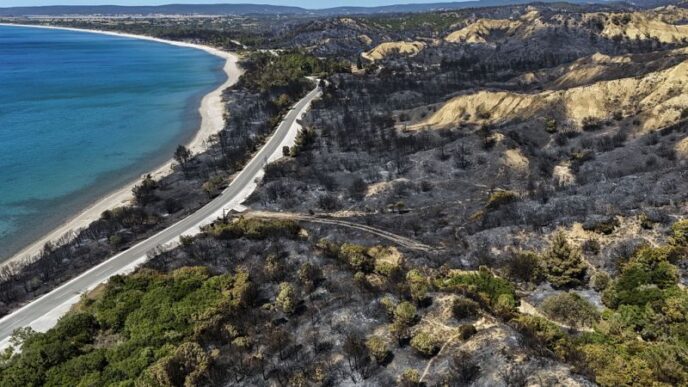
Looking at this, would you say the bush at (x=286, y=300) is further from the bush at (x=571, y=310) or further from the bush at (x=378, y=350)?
the bush at (x=571, y=310)

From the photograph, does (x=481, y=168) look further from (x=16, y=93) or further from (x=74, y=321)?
(x=16, y=93)

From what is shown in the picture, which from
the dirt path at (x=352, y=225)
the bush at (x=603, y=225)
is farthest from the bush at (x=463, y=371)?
the bush at (x=603, y=225)

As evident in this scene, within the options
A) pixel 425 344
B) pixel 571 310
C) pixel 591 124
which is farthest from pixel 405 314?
pixel 591 124

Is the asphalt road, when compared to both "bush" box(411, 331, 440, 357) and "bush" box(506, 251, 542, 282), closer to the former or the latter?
"bush" box(411, 331, 440, 357)

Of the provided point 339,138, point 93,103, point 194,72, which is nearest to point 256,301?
point 339,138

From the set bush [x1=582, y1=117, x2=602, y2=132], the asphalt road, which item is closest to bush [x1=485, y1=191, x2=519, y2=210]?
the asphalt road

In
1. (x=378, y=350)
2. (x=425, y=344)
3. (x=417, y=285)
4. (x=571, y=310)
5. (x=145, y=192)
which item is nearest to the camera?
(x=378, y=350)

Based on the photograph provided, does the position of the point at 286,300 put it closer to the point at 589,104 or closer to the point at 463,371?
the point at 463,371
